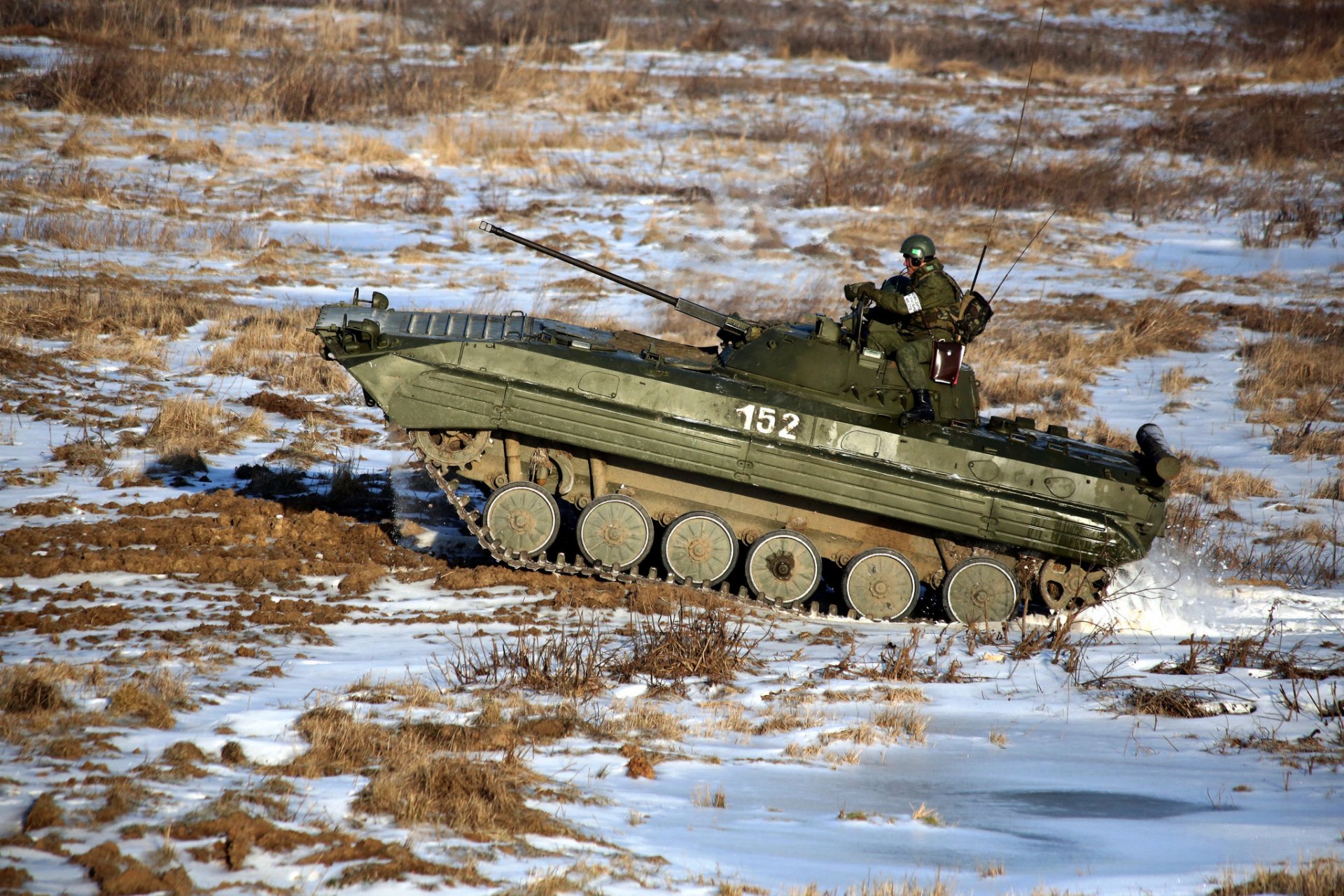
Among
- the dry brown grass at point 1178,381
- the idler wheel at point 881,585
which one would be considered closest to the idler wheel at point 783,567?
the idler wheel at point 881,585

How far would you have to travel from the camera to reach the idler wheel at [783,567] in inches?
379

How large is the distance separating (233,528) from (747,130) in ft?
64.1

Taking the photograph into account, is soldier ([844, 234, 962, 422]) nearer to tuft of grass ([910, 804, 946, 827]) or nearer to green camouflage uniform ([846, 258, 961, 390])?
green camouflage uniform ([846, 258, 961, 390])

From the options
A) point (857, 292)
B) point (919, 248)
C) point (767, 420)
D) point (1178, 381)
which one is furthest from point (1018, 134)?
point (1178, 381)

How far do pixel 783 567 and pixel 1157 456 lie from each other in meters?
3.05

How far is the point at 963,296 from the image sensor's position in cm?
1002

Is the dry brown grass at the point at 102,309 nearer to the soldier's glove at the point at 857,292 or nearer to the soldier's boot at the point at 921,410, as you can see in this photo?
the soldier's glove at the point at 857,292

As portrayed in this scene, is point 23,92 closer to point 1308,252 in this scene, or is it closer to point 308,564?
point 308,564


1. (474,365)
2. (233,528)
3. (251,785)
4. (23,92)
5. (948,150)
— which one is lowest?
(251,785)

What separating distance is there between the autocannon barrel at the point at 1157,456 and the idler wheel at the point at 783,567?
8.94 feet

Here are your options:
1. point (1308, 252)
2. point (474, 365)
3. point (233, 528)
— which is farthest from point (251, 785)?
point (1308, 252)

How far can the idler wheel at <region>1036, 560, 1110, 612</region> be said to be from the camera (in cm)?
980

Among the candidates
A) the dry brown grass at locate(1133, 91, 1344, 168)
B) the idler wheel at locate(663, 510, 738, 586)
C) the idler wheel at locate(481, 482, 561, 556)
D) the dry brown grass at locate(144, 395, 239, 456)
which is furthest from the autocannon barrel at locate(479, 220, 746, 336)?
the dry brown grass at locate(1133, 91, 1344, 168)

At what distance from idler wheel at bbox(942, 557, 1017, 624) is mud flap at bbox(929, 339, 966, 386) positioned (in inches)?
59.1
